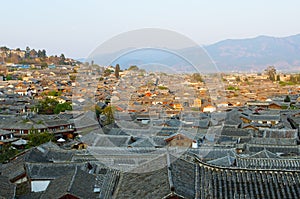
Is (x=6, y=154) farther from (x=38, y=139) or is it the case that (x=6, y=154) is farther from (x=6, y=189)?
(x=6, y=189)

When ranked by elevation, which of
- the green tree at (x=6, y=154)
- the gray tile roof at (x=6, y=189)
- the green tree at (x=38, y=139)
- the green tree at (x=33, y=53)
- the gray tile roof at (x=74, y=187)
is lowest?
the green tree at (x=6, y=154)

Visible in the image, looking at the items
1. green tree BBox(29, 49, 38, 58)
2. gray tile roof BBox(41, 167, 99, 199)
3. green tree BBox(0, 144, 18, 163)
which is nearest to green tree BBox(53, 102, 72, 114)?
green tree BBox(0, 144, 18, 163)

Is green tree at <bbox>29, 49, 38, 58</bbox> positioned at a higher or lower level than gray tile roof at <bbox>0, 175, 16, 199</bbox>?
higher

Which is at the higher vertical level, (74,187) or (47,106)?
(74,187)

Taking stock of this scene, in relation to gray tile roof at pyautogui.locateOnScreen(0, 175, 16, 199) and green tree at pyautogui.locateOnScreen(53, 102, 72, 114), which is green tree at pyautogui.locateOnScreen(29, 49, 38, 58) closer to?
green tree at pyautogui.locateOnScreen(53, 102, 72, 114)

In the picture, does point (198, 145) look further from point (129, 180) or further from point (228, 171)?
point (228, 171)

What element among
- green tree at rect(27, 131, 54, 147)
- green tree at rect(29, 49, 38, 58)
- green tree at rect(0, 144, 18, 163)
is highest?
green tree at rect(29, 49, 38, 58)

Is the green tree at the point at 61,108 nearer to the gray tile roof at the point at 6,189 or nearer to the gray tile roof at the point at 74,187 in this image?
the gray tile roof at the point at 6,189

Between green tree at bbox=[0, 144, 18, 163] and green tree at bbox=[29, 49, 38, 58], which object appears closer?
green tree at bbox=[0, 144, 18, 163]

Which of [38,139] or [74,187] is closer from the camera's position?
[74,187]

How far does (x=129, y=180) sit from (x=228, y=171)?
2464mm

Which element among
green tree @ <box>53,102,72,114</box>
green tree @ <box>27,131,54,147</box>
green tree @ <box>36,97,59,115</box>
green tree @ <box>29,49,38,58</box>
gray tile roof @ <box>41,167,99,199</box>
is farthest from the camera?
green tree @ <box>29,49,38,58</box>

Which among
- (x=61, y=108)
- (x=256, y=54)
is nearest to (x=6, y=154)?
(x=61, y=108)

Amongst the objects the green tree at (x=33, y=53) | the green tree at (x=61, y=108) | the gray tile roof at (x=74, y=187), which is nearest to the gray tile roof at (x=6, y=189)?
the gray tile roof at (x=74, y=187)
